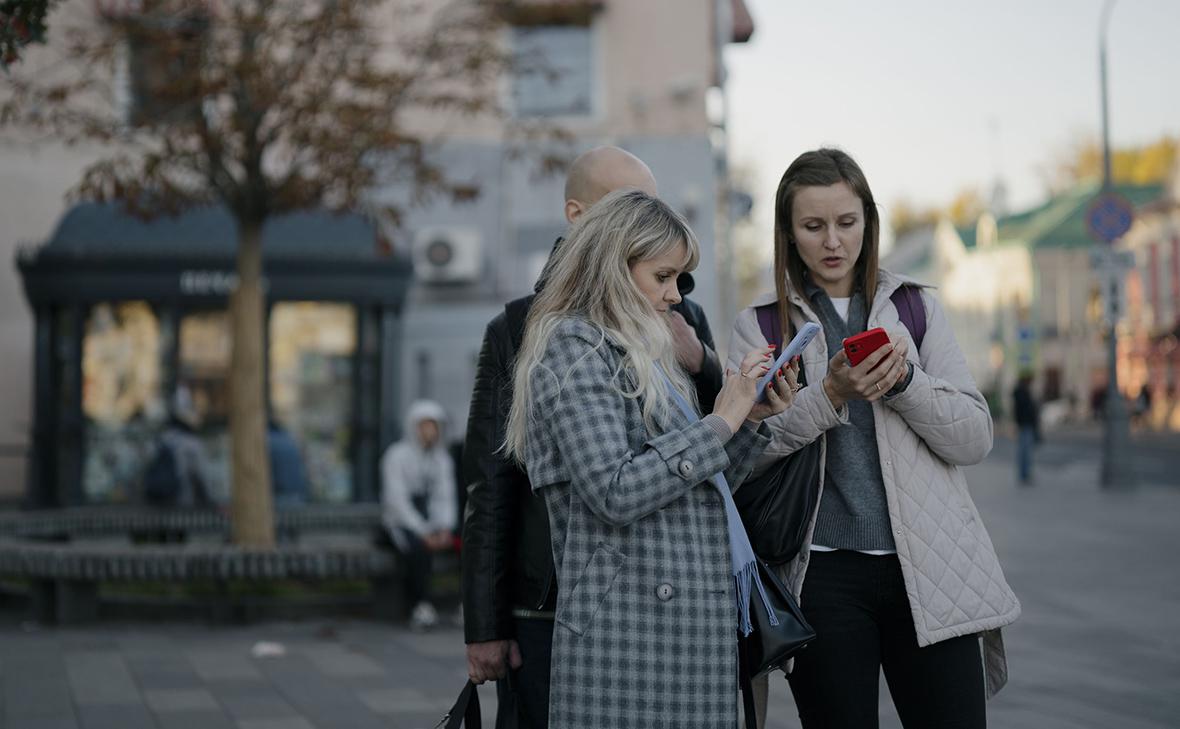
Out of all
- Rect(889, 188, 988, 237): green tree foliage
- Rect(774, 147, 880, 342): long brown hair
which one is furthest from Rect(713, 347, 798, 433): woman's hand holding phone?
Rect(889, 188, 988, 237): green tree foliage

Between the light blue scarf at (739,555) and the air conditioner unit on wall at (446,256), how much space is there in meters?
19.1

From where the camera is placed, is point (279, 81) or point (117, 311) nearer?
point (279, 81)

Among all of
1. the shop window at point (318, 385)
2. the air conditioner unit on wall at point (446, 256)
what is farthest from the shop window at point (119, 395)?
the air conditioner unit on wall at point (446, 256)

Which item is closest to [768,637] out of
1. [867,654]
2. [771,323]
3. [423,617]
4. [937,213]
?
[867,654]

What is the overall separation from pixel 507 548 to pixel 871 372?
3.13 ft

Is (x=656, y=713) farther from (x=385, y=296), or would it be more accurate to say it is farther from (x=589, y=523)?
(x=385, y=296)

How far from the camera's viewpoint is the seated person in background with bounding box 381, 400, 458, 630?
9.77 m

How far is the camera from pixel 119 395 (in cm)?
1816

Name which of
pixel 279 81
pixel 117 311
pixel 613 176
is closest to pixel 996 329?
pixel 117 311

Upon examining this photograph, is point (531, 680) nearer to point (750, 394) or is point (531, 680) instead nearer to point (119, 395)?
point (750, 394)

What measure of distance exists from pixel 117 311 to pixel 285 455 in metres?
5.48

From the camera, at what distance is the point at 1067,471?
28125 millimetres

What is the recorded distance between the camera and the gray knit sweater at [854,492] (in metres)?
3.38

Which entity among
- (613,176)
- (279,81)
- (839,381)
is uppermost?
(279,81)
